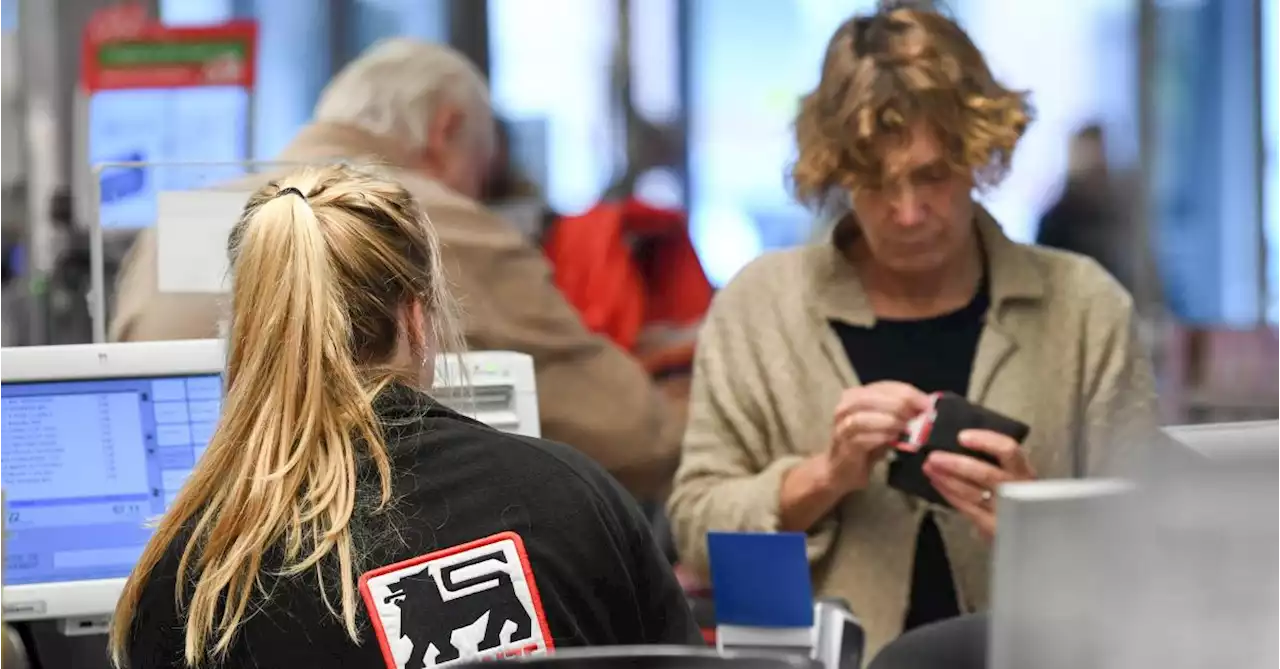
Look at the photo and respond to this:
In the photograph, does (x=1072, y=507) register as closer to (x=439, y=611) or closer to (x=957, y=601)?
(x=439, y=611)

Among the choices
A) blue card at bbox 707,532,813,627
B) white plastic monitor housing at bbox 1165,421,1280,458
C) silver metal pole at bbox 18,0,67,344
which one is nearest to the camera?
white plastic monitor housing at bbox 1165,421,1280,458

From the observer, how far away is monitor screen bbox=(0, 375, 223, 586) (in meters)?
2.17

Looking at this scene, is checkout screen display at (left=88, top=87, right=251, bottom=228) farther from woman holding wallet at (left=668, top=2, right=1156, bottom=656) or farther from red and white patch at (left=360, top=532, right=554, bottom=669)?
red and white patch at (left=360, top=532, right=554, bottom=669)

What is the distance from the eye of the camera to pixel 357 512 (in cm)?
162

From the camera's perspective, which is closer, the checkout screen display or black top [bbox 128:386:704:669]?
black top [bbox 128:386:704:669]

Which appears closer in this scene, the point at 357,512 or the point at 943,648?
the point at 943,648

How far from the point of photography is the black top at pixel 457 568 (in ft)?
5.24

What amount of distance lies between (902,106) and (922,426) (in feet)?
1.51

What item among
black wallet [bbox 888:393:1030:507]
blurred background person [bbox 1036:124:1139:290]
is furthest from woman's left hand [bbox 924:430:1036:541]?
blurred background person [bbox 1036:124:1139:290]

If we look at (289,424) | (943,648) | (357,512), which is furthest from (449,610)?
(943,648)

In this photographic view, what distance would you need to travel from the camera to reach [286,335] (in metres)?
1.68

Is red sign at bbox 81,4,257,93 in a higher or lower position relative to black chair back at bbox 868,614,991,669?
higher

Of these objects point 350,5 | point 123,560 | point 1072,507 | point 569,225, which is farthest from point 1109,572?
point 350,5

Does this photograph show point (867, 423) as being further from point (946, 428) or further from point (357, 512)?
point (357, 512)
